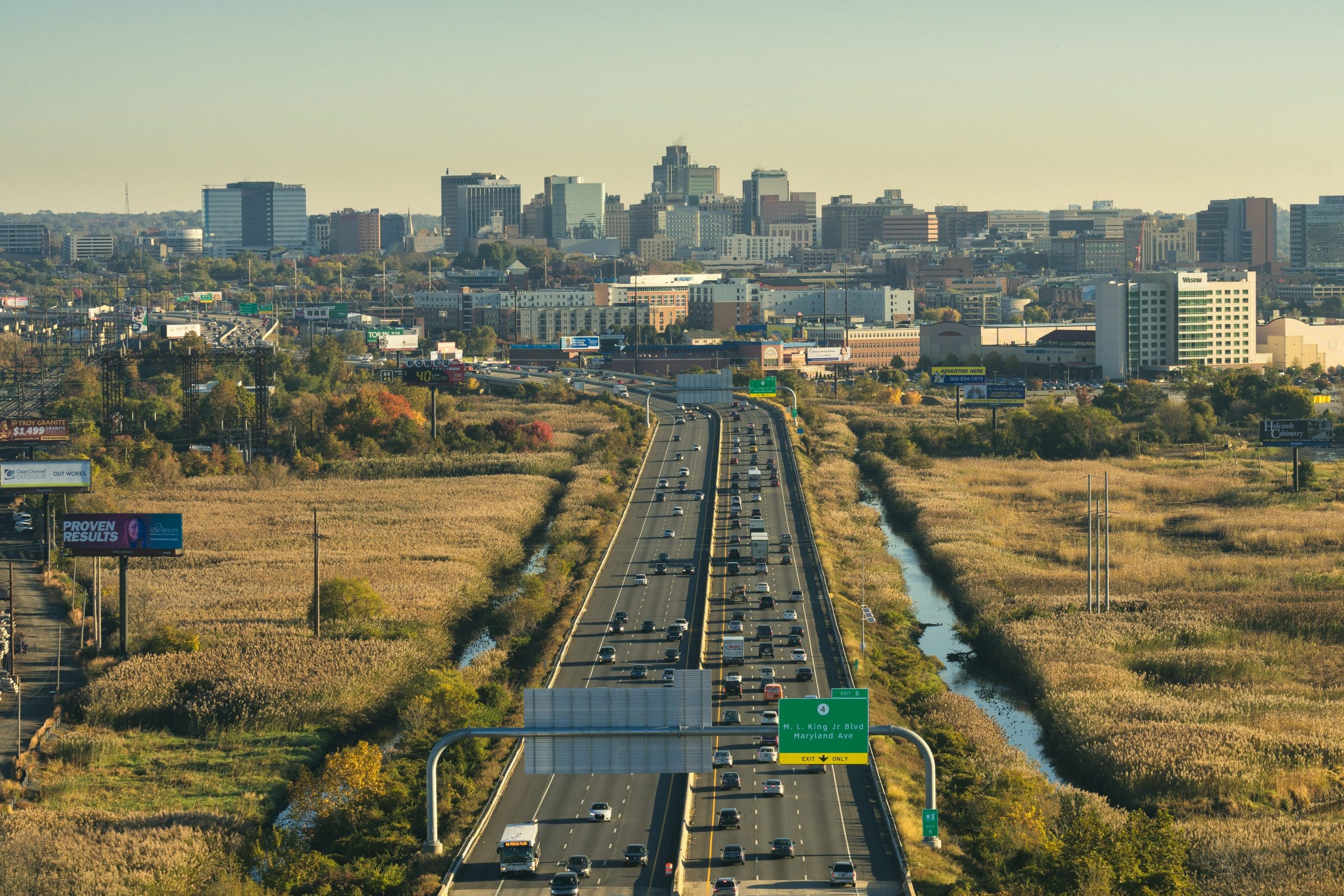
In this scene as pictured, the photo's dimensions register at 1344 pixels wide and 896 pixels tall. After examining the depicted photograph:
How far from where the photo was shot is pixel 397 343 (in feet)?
631

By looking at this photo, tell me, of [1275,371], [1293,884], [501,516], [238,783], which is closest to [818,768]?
[1293,884]

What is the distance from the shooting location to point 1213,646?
63094 millimetres

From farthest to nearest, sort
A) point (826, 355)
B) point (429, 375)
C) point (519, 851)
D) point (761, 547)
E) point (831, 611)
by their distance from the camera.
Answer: point (826, 355) < point (429, 375) < point (761, 547) < point (831, 611) < point (519, 851)

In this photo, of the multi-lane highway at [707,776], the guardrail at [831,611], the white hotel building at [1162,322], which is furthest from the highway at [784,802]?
the white hotel building at [1162,322]

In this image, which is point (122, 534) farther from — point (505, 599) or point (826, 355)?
point (826, 355)

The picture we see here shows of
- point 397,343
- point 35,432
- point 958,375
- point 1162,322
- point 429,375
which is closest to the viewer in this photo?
point 35,432

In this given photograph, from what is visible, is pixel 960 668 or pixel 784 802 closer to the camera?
pixel 784 802

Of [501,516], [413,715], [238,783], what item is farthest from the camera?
[501,516]

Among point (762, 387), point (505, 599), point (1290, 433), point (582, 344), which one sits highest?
point (582, 344)

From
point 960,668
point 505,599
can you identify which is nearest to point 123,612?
point 505,599

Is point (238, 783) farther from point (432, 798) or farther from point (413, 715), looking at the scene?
point (432, 798)

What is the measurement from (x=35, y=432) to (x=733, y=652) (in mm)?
51852

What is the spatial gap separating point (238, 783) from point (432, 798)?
1105 cm

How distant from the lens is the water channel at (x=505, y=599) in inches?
2579
